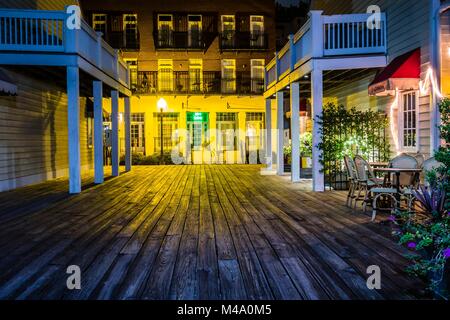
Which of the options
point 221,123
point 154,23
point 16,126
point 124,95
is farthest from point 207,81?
point 16,126

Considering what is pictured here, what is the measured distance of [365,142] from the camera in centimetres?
1157

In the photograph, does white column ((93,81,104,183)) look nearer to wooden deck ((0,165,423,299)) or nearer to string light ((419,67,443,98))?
wooden deck ((0,165,423,299))

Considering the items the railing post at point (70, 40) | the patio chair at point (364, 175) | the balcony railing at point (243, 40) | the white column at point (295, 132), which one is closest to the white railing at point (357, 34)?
the white column at point (295, 132)

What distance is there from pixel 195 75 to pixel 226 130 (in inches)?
148

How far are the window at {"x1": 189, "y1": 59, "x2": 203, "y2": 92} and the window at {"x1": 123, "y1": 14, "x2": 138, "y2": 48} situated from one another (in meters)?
3.53

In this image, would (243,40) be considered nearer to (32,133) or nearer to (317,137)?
(32,133)

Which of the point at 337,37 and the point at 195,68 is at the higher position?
the point at 195,68

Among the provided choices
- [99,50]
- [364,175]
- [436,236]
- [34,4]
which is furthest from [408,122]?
[34,4]

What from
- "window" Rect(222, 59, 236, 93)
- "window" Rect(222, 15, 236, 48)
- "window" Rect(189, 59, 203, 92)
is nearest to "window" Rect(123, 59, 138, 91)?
"window" Rect(189, 59, 203, 92)

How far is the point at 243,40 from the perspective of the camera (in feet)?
92.4

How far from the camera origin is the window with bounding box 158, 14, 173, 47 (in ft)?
90.3

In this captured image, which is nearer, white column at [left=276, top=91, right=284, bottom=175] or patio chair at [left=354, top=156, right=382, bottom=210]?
patio chair at [left=354, top=156, right=382, bottom=210]

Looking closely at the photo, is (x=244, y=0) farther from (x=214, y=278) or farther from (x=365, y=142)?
(x=214, y=278)
